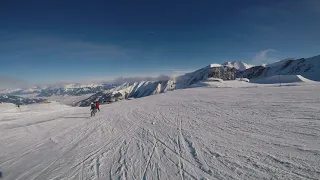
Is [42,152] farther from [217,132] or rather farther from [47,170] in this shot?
[217,132]

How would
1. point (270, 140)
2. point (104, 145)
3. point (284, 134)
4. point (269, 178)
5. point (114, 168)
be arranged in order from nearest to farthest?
point (269, 178) < point (114, 168) < point (270, 140) < point (284, 134) < point (104, 145)

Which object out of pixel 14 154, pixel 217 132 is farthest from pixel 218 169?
pixel 14 154

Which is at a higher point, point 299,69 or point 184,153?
point 299,69

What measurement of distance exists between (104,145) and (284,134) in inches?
346

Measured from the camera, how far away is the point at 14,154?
9.90 m

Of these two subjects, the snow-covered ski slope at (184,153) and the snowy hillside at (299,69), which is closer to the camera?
the snow-covered ski slope at (184,153)

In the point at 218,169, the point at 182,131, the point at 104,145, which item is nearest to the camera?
the point at 218,169

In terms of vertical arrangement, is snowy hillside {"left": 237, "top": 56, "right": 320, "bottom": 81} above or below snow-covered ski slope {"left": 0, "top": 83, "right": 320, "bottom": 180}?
above

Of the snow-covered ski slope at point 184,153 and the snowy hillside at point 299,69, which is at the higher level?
the snowy hillside at point 299,69

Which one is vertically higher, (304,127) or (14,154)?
(304,127)

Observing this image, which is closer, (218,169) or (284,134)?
(218,169)

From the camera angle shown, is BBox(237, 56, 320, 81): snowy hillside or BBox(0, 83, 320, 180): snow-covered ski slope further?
BBox(237, 56, 320, 81): snowy hillside

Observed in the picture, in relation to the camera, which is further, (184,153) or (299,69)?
(299,69)

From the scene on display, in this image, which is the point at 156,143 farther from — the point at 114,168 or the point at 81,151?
the point at 81,151
